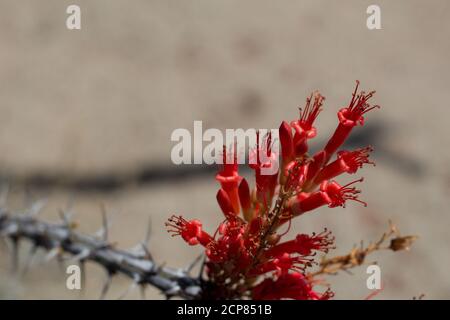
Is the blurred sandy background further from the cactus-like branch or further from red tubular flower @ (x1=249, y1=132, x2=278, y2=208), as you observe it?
red tubular flower @ (x1=249, y1=132, x2=278, y2=208)

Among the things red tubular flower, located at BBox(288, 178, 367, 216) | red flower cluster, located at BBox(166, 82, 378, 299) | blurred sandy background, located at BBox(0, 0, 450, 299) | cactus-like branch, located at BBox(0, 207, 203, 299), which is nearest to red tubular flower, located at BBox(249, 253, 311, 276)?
red flower cluster, located at BBox(166, 82, 378, 299)

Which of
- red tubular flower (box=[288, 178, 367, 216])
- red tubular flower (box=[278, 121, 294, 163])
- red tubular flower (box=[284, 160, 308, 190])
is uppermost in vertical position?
red tubular flower (box=[278, 121, 294, 163])

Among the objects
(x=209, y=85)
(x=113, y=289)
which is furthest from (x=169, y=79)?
(x=113, y=289)

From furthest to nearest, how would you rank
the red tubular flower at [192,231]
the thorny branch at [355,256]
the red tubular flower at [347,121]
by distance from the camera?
the thorny branch at [355,256] → the red tubular flower at [192,231] → the red tubular flower at [347,121]

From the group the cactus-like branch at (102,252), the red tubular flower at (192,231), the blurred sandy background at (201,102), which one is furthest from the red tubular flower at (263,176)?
the blurred sandy background at (201,102)

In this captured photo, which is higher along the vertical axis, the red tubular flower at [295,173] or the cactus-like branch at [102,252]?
the red tubular flower at [295,173]

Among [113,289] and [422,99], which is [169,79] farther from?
[422,99]

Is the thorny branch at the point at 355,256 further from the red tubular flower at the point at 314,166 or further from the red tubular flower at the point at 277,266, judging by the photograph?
the red tubular flower at the point at 314,166
